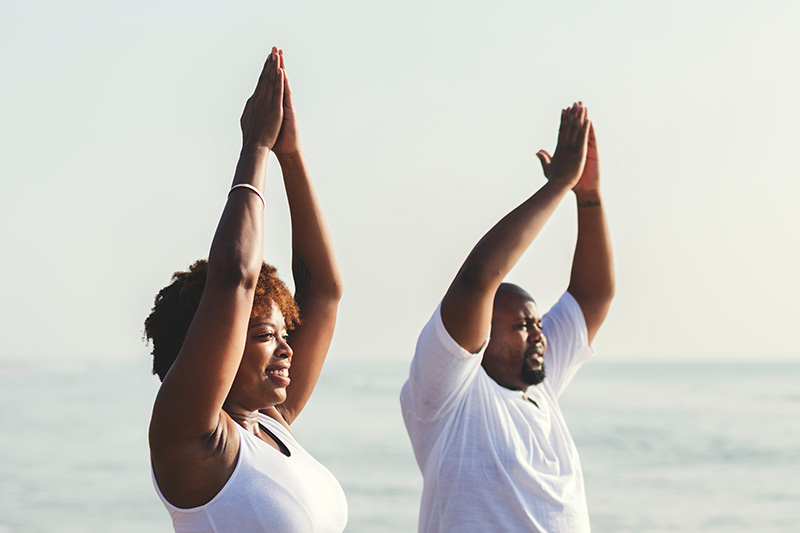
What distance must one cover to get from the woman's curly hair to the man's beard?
154cm

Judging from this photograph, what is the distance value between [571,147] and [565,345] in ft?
2.99

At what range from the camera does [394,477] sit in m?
13.8

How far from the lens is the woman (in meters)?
2.25

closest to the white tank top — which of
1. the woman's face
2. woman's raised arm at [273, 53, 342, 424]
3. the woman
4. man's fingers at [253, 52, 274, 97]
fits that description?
the woman

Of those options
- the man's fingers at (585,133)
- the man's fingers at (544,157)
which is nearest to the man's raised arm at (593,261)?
the man's fingers at (544,157)

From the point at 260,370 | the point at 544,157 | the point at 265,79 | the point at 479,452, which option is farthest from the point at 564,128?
the point at 260,370

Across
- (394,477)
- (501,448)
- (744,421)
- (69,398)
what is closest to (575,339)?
(501,448)

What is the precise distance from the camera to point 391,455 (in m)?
15.4

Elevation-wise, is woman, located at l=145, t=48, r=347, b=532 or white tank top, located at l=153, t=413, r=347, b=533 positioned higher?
woman, located at l=145, t=48, r=347, b=532

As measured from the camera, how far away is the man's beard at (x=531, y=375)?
400cm

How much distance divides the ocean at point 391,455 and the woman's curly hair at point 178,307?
8176 mm

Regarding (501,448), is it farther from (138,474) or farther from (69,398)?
(69,398)

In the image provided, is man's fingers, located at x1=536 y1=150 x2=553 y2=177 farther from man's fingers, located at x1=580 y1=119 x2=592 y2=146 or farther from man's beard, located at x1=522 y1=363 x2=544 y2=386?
man's beard, located at x1=522 y1=363 x2=544 y2=386

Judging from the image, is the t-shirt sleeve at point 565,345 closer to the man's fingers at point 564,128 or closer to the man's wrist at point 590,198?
the man's wrist at point 590,198
